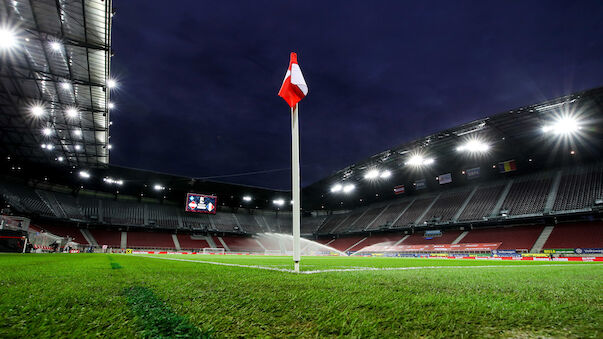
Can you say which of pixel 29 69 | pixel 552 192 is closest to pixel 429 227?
pixel 552 192

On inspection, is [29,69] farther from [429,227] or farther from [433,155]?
[429,227]

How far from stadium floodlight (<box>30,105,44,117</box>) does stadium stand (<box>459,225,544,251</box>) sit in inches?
1591

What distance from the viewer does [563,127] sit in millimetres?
25094

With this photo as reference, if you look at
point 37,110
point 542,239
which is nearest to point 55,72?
point 37,110

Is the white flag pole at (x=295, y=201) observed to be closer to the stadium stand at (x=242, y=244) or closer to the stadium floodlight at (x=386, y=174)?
the stadium floodlight at (x=386, y=174)

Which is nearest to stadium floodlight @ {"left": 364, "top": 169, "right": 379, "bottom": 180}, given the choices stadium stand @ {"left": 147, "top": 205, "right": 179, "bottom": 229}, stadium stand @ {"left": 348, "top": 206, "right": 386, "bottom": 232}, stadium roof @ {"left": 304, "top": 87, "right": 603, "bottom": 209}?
stadium roof @ {"left": 304, "top": 87, "right": 603, "bottom": 209}

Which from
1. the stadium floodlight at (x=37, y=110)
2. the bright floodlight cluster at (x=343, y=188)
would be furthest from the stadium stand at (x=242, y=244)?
the stadium floodlight at (x=37, y=110)

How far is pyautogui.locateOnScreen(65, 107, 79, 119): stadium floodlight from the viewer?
20.2 m

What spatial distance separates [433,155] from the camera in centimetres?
3341

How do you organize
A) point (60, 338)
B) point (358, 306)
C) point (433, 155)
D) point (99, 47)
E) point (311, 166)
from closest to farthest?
point (60, 338) → point (358, 306) → point (99, 47) → point (433, 155) → point (311, 166)

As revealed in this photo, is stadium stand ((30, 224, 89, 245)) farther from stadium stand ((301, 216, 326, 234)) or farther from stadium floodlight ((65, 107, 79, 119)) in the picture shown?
stadium stand ((301, 216, 326, 234))

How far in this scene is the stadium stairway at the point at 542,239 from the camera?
24.7 meters

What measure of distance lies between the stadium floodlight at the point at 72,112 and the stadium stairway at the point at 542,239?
128ft

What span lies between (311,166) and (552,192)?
56793mm
